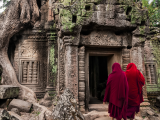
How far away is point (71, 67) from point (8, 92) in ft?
6.57

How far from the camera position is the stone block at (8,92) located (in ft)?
12.2

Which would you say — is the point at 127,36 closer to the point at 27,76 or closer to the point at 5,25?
the point at 27,76

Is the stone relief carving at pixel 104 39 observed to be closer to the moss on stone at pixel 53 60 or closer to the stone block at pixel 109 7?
the stone block at pixel 109 7

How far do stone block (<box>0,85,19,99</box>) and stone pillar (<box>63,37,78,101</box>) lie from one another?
5.69 feet

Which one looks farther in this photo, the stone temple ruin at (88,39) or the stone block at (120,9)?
the stone block at (120,9)

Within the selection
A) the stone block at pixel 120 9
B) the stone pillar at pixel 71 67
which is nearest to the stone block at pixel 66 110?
the stone pillar at pixel 71 67

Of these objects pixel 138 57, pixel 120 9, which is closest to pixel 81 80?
pixel 138 57

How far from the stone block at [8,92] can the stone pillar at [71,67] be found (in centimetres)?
174

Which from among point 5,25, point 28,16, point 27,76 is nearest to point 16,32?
point 5,25

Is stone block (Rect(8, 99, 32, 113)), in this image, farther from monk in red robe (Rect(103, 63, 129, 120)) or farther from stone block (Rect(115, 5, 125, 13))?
stone block (Rect(115, 5, 125, 13))

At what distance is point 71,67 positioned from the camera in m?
3.73

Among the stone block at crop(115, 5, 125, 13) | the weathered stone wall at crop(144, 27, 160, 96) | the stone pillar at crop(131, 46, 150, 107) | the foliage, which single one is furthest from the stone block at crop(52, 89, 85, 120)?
the foliage

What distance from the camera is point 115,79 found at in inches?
116

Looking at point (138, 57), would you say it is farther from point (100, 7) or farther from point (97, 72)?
point (97, 72)
